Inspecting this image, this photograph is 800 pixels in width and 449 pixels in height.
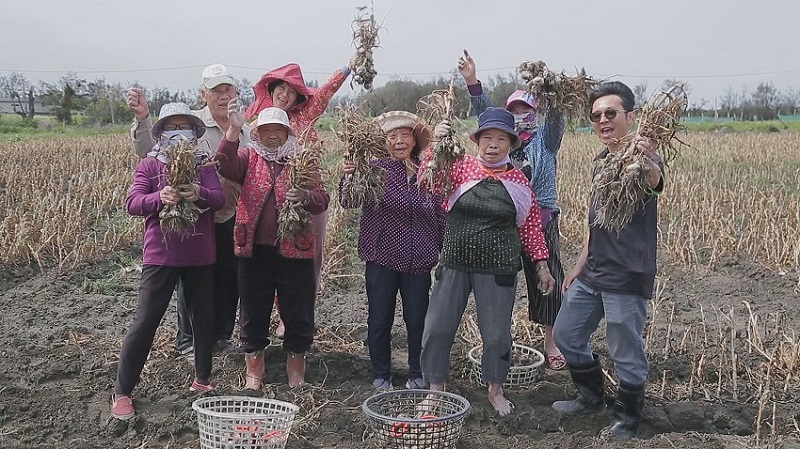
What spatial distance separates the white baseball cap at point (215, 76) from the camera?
4.14 meters

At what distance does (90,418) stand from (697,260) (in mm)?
5951

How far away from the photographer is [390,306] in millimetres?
4082

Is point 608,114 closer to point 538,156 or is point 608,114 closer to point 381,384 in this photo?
point 538,156

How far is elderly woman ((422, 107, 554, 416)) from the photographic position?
3.72m

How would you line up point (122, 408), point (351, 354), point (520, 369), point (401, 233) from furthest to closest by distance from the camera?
point (351, 354), point (520, 369), point (401, 233), point (122, 408)

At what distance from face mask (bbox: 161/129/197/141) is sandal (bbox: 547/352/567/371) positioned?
266 cm

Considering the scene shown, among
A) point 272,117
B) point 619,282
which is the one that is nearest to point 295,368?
point 272,117

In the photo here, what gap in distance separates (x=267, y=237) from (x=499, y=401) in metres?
1.59

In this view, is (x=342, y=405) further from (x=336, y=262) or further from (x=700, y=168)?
(x=700, y=168)

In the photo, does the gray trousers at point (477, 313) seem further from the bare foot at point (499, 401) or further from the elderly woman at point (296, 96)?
the elderly woman at point (296, 96)

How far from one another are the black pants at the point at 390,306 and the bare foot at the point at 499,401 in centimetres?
47

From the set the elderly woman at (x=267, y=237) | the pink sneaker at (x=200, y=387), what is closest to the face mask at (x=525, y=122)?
the elderly woman at (x=267, y=237)

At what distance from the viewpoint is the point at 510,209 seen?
3.73 meters

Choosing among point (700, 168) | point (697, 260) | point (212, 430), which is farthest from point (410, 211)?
point (700, 168)
